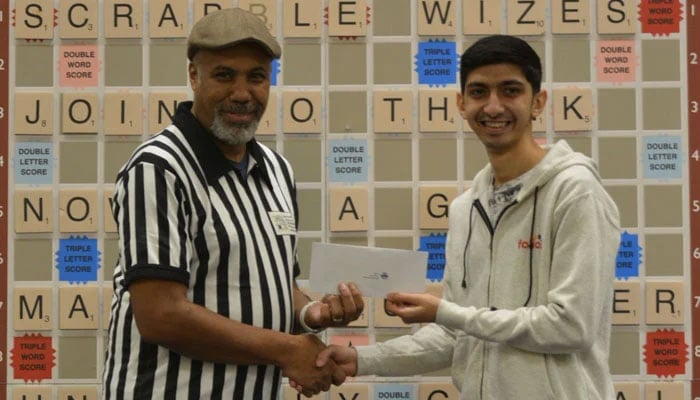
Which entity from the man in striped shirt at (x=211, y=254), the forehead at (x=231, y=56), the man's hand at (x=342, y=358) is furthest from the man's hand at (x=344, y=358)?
the forehead at (x=231, y=56)

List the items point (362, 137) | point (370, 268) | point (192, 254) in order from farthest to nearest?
point (362, 137), point (370, 268), point (192, 254)

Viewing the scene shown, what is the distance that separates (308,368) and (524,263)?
Result: 57 centimetres

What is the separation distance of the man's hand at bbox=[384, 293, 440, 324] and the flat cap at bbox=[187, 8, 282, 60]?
0.65 meters

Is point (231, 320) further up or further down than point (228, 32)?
further down

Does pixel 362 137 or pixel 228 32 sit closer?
pixel 228 32

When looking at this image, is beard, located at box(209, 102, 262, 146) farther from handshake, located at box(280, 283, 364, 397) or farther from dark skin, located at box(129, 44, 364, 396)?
handshake, located at box(280, 283, 364, 397)

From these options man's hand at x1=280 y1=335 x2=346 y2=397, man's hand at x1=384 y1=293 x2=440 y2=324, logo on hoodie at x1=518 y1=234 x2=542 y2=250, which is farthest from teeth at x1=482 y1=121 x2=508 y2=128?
man's hand at x1=280 y1=335 x2=346 y2=397

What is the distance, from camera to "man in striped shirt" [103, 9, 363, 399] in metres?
1.72

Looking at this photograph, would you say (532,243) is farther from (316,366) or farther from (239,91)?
(239,91)

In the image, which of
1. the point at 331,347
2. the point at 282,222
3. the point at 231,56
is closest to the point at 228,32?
the point at 231,56

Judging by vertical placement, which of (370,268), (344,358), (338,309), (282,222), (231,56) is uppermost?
(231,56)

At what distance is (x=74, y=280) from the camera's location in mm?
2691

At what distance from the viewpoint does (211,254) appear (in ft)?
5.90

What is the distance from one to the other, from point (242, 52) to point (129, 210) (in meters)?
0.46
